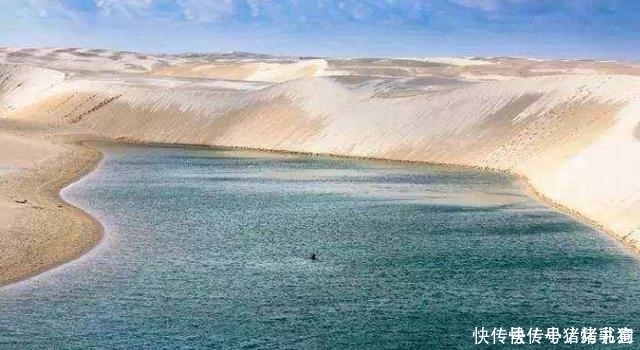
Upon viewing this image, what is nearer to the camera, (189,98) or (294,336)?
(294,336)

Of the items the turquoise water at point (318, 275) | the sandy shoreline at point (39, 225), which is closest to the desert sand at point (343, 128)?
the sandy shoreline at point (39, 225)

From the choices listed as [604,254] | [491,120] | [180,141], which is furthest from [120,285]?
[180,141]

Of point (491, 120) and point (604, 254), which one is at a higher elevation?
point (491, 120)

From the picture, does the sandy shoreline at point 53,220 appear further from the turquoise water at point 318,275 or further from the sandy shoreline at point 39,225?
the turquoise water at point 318,275

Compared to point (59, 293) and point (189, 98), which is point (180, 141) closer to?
point (189, 98)

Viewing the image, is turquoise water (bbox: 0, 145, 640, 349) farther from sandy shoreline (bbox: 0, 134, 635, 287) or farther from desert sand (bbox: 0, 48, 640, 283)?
desert sand (bbox: 0, 48, 640, 283)

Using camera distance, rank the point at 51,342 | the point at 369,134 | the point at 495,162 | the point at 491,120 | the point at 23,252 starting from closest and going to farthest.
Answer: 1. the point at 51,342
2. the point at 23,252
3. the point at 495,162
4. the point at 491,120
5. the point at 369,134
